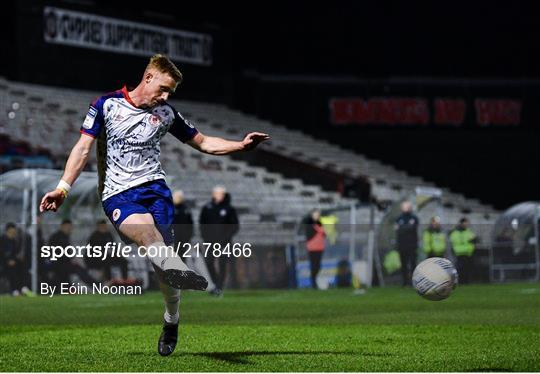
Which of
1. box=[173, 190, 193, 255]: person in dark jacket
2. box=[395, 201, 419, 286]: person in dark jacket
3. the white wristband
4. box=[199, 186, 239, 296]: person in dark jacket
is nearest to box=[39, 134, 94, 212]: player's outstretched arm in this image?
the white wristband

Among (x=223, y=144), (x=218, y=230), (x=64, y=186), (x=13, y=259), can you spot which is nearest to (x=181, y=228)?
(x=218, y=230)

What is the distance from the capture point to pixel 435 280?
33.8 feet

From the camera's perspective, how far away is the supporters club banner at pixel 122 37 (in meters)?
36.9

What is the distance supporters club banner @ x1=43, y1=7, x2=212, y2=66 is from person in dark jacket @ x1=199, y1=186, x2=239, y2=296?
1567 centimetres

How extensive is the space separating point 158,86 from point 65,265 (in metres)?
8.49

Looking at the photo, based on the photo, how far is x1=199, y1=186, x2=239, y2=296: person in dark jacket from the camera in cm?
1878

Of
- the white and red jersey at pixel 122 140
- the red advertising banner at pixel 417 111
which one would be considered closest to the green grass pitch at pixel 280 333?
the white and red jersey at pixel 122 140

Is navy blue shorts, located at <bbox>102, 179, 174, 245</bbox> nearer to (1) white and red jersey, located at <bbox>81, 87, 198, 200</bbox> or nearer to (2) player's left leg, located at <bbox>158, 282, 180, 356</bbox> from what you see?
(1) white and red jersey, located at <bbox>81, 87, 198, 200</bbox>

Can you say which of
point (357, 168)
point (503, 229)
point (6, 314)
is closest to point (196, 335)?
point (6, 314)

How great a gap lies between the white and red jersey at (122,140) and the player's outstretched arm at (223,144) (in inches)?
20.2

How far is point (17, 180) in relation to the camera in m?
22.9

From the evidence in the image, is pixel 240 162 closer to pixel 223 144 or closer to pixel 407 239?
pixel 407 239

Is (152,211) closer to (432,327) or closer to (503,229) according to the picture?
(432,327)

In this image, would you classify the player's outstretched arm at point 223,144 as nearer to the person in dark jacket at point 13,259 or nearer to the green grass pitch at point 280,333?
the green grass pitch at point 280,333
